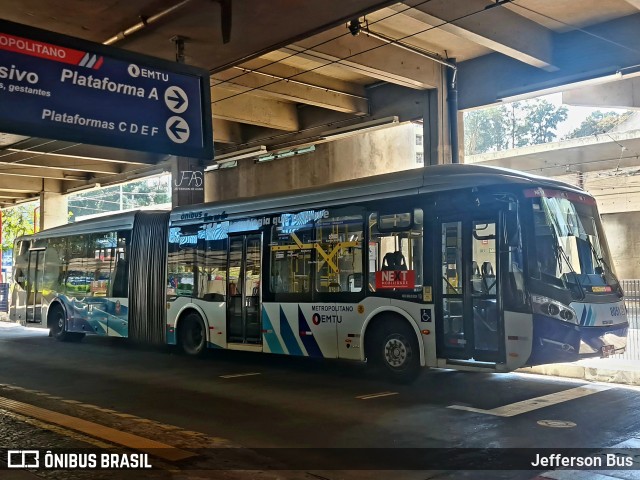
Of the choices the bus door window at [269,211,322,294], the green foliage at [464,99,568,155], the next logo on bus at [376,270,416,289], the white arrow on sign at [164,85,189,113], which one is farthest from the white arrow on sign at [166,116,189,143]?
the green foliage at [464,99,568,155]

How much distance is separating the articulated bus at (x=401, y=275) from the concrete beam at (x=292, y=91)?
3.77 meters

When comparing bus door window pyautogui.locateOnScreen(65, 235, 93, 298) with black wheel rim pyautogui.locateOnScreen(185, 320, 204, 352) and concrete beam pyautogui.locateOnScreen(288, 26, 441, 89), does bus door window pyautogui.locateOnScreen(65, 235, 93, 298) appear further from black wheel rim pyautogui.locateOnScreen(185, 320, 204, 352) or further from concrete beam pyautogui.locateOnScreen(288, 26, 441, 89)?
concrete beam pyautogui.locateOnScreen(288, 26, 441, 89)

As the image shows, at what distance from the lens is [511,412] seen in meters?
8.42

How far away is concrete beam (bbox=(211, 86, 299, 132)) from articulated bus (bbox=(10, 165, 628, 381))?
4793mm

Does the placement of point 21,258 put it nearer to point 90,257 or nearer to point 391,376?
point 90,257

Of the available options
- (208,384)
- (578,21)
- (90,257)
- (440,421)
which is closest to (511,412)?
(440,421)

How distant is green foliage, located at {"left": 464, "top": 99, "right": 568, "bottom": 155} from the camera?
43.8 meters

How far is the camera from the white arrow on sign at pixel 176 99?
28.0 feet

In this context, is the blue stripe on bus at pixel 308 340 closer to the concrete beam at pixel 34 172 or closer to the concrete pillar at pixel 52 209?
the concrete beam at pixel 34 172

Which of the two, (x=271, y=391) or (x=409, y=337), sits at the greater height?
(x=409, y=337)

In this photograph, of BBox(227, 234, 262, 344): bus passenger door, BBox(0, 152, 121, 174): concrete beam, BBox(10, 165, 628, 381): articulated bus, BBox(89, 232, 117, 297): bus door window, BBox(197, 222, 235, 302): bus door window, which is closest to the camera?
BBox(10, 165, 628, 381): articulated bus

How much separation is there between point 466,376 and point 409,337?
1.94 meters

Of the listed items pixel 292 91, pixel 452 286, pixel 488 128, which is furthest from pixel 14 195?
pixel 452 286

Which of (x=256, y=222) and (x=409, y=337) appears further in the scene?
(x=256, y=222)
